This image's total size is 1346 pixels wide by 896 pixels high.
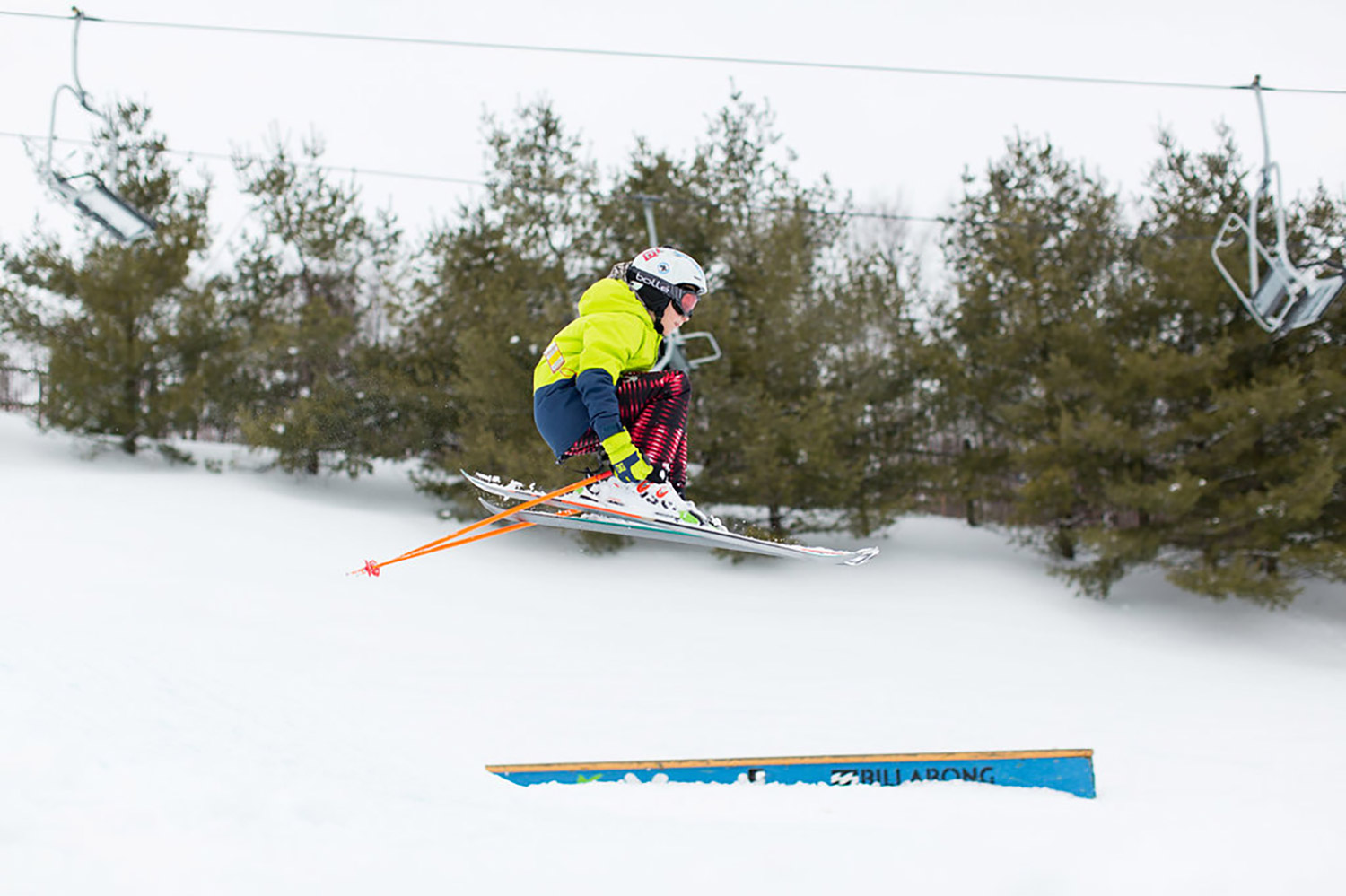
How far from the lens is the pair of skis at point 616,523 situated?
4.18 metres

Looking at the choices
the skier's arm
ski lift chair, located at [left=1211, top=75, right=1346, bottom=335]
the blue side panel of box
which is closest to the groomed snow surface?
the blue side panel of box

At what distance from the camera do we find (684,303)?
3758 mm

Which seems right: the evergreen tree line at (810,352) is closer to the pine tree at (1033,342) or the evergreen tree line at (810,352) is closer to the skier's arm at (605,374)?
the pine tree at (1033,342)

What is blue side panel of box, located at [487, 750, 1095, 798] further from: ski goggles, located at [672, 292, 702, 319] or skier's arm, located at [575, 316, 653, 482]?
ski goggles, located at [672, 292, 702, 319]

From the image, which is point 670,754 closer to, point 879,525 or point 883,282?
point 879,525

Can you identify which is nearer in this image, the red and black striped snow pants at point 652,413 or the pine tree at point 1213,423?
the red and black striped snow pants at point 652,413

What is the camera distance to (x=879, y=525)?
12930mm

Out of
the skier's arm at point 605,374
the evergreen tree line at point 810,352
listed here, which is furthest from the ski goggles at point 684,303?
the evergreen tree line at point 810,352

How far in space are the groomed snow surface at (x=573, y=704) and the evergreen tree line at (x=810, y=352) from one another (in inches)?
48.6

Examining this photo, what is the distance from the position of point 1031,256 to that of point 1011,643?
5.87 metres

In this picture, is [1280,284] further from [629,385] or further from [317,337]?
[317,337]

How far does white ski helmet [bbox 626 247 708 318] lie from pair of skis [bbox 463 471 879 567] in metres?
1.04

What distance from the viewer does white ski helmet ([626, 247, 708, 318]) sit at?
3697 millimetres

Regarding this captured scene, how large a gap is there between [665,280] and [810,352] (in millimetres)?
9216
